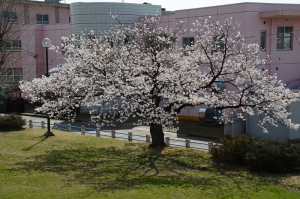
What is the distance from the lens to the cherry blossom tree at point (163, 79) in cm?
1716

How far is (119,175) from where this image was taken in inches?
568

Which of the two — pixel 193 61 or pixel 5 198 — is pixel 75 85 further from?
pixel 5 198

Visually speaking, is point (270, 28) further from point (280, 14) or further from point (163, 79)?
point (163, 79)

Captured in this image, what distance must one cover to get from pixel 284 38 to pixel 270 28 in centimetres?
156

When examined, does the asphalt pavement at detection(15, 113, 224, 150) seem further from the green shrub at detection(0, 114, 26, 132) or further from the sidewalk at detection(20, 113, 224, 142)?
the green shrub at detection(0, 114, 26, 132)

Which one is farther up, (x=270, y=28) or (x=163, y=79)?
(x=270, y=28)

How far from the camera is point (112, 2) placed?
33656 millimetres

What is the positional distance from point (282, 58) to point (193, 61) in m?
13.3

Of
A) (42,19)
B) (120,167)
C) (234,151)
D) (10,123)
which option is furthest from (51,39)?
(234,151)

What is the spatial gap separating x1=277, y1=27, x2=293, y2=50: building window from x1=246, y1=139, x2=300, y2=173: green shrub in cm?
1562

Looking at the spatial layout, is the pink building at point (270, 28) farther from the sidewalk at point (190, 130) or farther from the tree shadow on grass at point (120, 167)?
the tree shadow on grass at point (120, 167)

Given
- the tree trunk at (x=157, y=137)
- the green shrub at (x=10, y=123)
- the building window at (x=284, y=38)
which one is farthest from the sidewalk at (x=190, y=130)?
the building window at (x=284, y=38)

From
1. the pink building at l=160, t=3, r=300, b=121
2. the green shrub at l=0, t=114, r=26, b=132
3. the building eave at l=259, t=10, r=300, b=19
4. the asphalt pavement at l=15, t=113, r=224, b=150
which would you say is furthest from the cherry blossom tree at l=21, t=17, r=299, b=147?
the building eave at l=259, t=10, r=300, b=19

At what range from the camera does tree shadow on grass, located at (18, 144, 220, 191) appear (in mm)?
13500
